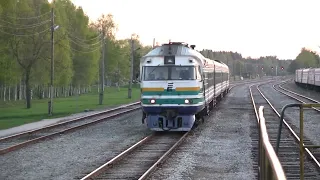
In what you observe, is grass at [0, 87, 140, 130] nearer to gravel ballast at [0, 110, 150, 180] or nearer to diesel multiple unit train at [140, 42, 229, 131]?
gravel ballast at [0, 110, 150, 180]

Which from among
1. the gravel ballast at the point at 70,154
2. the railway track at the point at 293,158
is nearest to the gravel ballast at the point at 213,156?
the railway track at the point at 293,158

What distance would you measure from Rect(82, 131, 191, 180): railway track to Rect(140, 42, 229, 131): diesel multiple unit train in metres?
1.07

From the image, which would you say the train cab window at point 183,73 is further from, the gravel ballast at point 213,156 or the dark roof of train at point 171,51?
the gravel ballast at point 213,156

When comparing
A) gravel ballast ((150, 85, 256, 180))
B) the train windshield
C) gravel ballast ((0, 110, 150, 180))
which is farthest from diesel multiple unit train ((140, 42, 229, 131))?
gravel ballast ((0, 110, 150, 180))

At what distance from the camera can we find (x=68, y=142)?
18344 millimetres

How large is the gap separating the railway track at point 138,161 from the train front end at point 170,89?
3.52 feet

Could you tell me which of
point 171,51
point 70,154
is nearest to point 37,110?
point 171,51

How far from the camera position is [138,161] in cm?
1403

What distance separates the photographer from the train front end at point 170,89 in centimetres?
1984

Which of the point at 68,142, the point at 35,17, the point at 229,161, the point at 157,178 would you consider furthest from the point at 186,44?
the point at 35,17

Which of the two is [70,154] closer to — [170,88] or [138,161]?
[138,161]

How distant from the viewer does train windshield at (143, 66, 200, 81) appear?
20.2 metres

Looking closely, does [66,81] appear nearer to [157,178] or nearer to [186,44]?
[186,44]

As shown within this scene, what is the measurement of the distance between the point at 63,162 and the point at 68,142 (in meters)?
4.29
